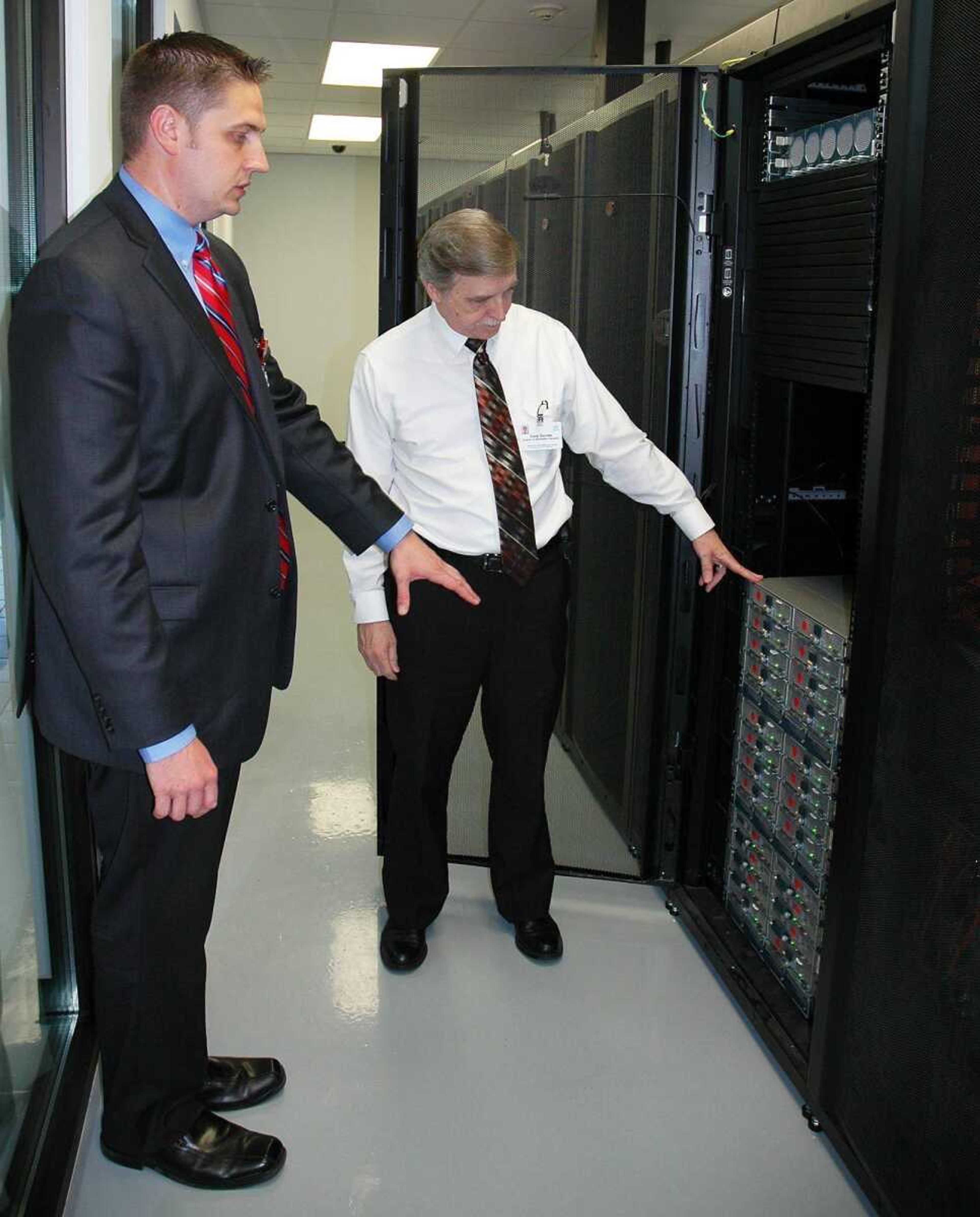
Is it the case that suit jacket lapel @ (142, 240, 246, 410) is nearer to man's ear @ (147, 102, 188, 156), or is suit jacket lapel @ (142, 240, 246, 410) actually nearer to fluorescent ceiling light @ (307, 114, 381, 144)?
man's ear @ (147, 102, 188, 156)

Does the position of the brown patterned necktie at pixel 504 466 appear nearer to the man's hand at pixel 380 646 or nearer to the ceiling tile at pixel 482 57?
the man's hand at pixel 380 646

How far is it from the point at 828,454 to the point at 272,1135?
1.74 meters

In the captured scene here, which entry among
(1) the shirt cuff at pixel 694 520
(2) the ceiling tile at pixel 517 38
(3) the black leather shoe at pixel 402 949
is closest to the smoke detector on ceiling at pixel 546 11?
(2) the ceiling tile at pixel 517 38

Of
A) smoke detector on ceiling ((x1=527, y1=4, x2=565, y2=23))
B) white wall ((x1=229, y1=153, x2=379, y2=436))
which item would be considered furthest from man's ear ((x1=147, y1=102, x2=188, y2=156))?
white wall ((x1=229, y1=153, x2=379, y2=436))

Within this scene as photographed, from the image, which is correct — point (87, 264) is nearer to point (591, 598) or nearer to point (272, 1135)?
point (272, 1135)

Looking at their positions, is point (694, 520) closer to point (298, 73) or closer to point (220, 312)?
point (220, 312)

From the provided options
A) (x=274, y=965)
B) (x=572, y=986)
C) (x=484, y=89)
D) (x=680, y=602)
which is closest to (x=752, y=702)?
(x=680, y=602)

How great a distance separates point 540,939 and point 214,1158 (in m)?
0.93

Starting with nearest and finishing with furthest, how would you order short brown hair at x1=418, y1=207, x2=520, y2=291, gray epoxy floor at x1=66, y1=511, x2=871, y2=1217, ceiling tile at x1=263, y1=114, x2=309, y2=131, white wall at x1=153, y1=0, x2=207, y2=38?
gray epoxy floor at x1=66, y1=511, x2=871, y2=1217, short brown hair at x1=418, y1=207, x2=520, y2=291, white wall at x1=153, y1=0, x2=207, y2=38, ceiling tile at x1=263, y1=114, x2=309, y2=131

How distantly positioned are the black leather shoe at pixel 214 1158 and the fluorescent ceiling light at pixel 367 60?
576 centimetres

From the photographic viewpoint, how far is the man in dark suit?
145cm

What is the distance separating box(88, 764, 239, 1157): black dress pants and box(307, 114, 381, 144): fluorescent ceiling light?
7507 millimetres

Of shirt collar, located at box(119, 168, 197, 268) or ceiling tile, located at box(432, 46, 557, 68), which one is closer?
shirt collar, located at box(119, 168, 197, 268)

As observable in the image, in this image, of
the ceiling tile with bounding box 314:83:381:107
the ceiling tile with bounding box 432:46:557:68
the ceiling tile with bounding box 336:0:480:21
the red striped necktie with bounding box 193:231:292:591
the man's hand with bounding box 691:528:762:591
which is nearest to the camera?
the red striped necktie with bounding box 193:231:292:591
